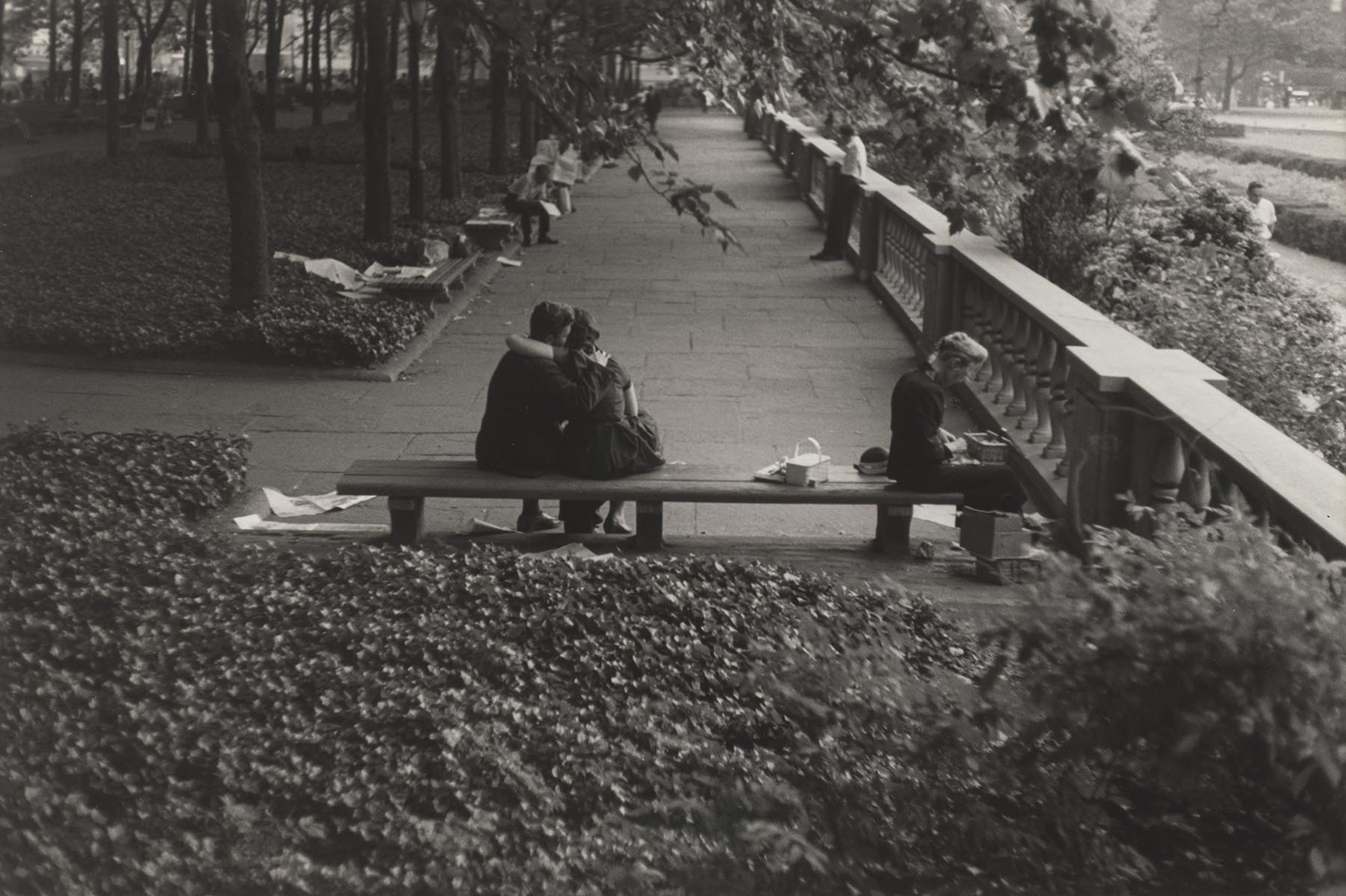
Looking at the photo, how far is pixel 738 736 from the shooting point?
5008 mm

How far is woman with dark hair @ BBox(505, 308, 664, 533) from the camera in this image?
787 cm

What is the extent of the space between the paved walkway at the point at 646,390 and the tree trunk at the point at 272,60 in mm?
18522

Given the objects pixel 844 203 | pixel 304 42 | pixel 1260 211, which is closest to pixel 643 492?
pixel 844 203

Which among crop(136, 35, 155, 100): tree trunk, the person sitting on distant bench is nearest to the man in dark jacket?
the person sitting on distant bench

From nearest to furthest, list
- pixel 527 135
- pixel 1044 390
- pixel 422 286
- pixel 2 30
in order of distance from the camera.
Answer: pixel 2 30 < pixel 1044 390 < pixel 422 286 < pixel 527 135

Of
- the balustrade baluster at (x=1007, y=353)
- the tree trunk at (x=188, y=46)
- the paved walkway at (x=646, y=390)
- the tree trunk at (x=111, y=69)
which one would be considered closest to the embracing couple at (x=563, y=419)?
the paved walkway at (x=646, y=390)

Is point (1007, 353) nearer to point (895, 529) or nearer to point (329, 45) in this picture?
point (895, 529)

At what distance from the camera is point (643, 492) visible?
7.71 meters

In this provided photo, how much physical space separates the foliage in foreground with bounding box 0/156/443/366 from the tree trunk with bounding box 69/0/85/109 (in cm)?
1213

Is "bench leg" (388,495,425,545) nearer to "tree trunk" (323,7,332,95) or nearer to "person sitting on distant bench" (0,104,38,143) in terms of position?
"tree trunk" (323,7,332,95)

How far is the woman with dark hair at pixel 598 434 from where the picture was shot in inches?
310

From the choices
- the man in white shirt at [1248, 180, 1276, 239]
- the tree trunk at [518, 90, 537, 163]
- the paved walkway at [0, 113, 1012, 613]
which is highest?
the tree trunk at [518, 90, 537, 163]

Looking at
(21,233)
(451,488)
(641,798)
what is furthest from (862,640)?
(21,233)

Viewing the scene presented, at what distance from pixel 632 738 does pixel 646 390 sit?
7231 millimetres
